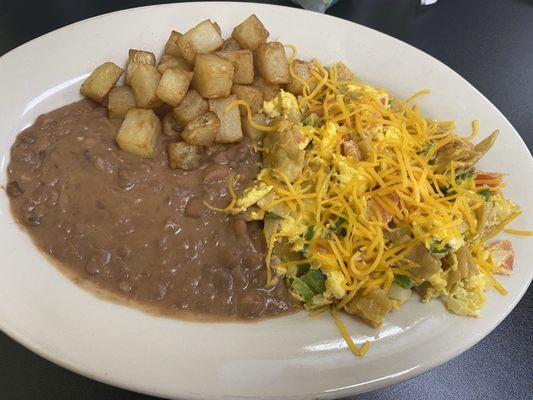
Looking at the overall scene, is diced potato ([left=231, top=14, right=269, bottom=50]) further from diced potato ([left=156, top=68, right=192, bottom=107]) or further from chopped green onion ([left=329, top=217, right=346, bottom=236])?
chopped green onion ([left=329, top=217, right=346, bottom=236])

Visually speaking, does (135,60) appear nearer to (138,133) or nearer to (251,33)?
(138,133)

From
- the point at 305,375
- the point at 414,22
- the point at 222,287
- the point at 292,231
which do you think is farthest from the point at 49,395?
the point at 414,22

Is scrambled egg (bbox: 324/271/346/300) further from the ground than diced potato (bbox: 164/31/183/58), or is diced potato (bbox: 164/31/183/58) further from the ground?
diced potato (bbox: 164/31/183/58)

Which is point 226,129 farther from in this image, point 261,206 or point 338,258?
point 338,258

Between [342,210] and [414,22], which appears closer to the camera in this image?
[342,210]

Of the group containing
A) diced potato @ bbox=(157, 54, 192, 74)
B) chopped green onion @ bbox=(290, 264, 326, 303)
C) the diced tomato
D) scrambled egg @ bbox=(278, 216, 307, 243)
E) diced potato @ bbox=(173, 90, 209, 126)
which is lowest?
the diced tomato

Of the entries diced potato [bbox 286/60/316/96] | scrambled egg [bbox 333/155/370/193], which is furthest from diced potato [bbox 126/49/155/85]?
scrambled egg [bbox 333/155/370/193]

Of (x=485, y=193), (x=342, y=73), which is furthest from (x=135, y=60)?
(x=485, y=193)
